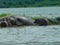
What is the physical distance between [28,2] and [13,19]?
457 ft

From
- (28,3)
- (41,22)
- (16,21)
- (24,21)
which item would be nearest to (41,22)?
(41,22)

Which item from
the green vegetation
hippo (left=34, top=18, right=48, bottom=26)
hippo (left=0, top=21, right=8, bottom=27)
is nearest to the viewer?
hippo (left=0, top=21, right=8, bottom=27)

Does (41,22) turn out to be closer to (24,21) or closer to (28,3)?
(24,21)

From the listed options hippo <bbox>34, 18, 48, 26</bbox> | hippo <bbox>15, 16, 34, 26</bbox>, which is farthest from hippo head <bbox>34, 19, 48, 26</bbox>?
hippo <bbox>15, 16, 34, 26</bbox>

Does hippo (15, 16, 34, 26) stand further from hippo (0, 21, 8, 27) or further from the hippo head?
hippo (0, 21, 8, 27)

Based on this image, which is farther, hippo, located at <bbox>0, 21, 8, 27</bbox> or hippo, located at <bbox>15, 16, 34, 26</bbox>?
hippo, located at <bbox>15, 16, 34, 26</bbox>

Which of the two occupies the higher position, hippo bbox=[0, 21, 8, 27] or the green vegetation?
hippo bbox=[0, 21, 8, 27]

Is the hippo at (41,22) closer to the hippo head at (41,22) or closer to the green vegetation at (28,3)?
the hippo head at (41,22)

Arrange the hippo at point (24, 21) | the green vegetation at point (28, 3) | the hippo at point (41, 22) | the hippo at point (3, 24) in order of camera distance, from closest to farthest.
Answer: the hippo at point (3, 24) < the hippo at point (24, 21) < the hippo at point (41, 22) < the green vegetation at point (28, 3)

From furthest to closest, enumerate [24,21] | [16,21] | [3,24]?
1. [24,21]
2. [16,21]
3. [3,24]

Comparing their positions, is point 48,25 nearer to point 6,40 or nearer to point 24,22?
point 24,22

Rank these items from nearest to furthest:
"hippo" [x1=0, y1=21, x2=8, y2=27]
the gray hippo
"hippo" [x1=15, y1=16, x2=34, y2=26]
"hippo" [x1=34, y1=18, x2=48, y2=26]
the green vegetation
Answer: "hippo" [x1=0, y1=21, x2=8, y2=27] → the gray hippo → "hippo" [x1=15, y1=16, x2=34, y2=26] → "hippo" [x1=34, y1=18, x2=48, y2=26] → the green vegetation

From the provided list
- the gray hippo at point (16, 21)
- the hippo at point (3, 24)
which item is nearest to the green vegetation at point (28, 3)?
the gray hippo at point (16, 21)

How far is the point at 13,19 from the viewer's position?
1690 inches
